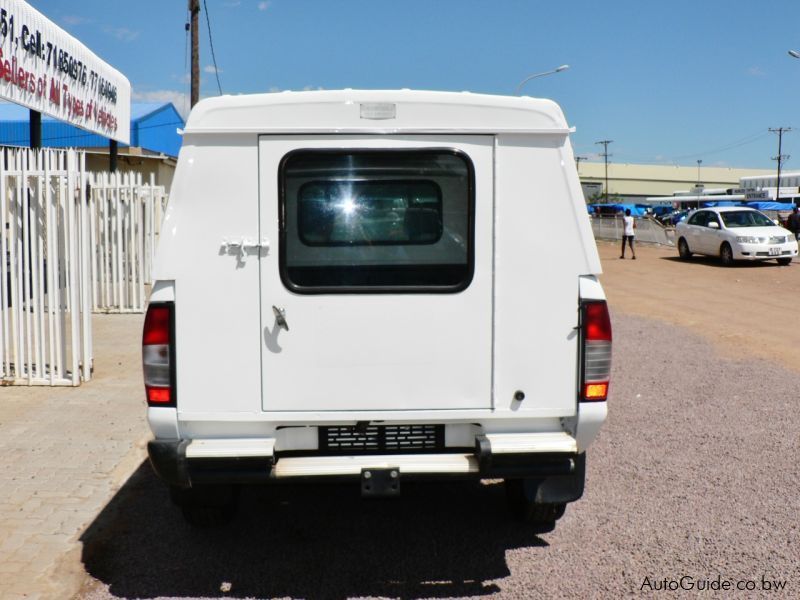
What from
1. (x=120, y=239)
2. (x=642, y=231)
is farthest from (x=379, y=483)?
(x=642, y=231)

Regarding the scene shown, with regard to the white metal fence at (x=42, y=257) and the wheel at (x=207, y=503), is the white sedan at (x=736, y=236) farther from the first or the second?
the wheel at (x=207, y=503)

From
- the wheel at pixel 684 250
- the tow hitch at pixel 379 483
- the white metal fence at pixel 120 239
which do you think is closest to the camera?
the tow hitch at pixel 379 483

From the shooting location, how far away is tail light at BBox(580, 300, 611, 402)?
156 inches

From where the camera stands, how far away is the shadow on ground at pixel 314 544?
4090 mm

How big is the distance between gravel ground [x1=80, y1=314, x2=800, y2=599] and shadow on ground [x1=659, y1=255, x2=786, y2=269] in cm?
1776

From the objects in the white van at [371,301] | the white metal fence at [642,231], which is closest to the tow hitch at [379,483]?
the white van at [371,301]

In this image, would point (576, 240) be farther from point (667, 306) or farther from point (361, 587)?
point (667, 306)

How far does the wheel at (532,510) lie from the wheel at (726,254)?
2003cm

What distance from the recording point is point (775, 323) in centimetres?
1306

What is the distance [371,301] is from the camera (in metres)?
3.94

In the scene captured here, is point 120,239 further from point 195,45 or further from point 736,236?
point 736,236

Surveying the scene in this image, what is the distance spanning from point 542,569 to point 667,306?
11.9m

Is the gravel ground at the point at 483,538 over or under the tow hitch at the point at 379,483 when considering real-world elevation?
under

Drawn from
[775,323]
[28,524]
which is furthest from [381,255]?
Result: [775,323]
